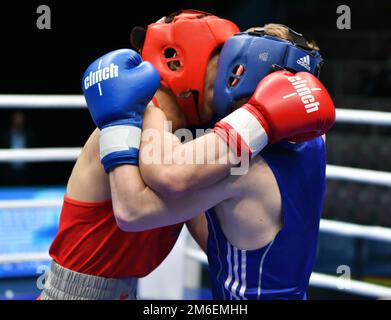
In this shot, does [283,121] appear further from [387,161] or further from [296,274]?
[387,161]

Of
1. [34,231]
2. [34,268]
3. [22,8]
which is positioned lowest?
[34,268]

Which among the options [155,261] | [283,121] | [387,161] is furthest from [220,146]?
[387,161]

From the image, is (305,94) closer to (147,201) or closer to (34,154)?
(147,201)

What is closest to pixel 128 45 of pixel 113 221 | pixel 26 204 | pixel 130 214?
pixel 26 204

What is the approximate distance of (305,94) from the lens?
5.43ft

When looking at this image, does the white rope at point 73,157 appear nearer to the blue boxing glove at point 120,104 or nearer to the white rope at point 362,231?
the white rope at point 362,231

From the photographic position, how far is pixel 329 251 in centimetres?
461

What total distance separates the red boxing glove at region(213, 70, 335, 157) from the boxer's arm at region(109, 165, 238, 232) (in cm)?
13

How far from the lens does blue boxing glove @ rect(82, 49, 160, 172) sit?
168 centimetres

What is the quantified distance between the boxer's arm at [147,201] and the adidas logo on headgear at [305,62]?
0.35m

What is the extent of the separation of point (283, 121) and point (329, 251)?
Answer: 3.13 m

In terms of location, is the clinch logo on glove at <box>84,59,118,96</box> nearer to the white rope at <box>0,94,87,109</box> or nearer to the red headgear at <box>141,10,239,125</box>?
the red headgear at <box>141,10,239,125</box>

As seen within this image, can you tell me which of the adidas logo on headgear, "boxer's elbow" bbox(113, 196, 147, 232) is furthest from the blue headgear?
"boxer's elbow" bbox(113, 196, 147, 232)
